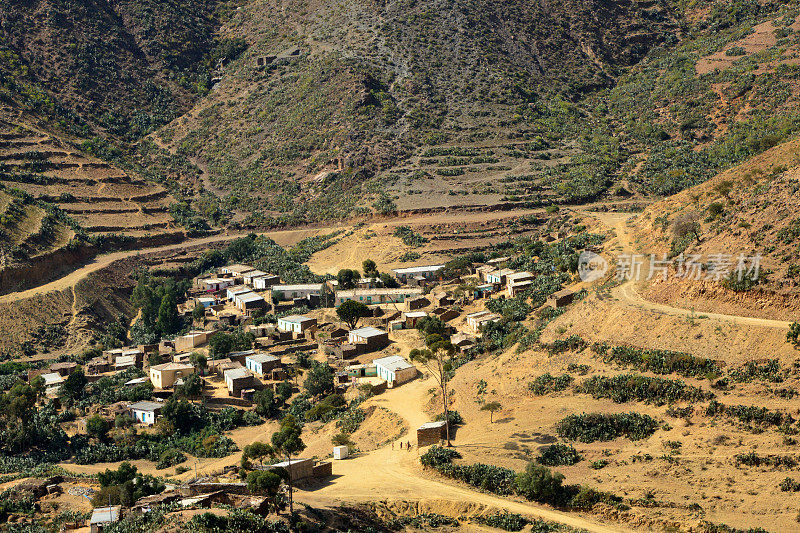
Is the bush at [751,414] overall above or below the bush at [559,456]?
above

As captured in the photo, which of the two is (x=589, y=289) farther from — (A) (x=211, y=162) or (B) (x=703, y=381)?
(A) (x=211, y=162)

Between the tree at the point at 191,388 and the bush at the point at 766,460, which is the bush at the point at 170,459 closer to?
the tree at the point at 191,388

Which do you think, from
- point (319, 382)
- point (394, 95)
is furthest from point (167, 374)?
point (394, 95)

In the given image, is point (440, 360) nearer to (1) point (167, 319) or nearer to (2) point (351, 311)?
(2) point (351, 311)

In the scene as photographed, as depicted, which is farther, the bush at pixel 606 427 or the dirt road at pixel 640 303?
the dirt road at pixel 640 303

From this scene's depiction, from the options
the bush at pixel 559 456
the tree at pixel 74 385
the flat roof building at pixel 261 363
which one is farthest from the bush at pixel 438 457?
the tree at pixel 74 385

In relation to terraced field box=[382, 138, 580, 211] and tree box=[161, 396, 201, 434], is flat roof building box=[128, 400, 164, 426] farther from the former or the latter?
terraced field box=[382, 138, 580, 211]

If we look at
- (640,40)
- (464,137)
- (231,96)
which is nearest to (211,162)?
(231,96)
